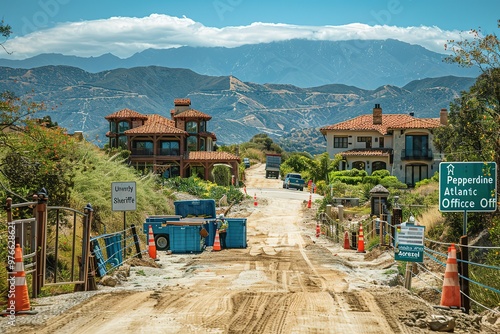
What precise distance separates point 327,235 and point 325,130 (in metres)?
42.0

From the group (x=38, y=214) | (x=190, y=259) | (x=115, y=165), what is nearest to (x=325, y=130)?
(x=115, y=165)

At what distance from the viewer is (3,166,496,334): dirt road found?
1164 centimetres

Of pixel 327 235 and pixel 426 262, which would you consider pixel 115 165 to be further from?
pixel 426 262

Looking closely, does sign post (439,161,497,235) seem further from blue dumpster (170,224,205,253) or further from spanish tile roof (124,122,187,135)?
spanish tile roof (124,122,187,135)

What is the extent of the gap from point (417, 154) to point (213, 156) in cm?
1877

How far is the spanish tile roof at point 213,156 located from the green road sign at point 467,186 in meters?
57.4

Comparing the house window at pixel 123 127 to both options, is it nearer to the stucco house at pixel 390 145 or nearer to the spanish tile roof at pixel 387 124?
the spanish tile roof at pixel 387 124

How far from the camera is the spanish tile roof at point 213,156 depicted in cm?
7229

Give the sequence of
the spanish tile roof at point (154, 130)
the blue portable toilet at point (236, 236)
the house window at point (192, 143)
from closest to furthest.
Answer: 1. the blue portable toilet at point (236, 236)
2. the spanish tile roof at point (154, 130)
3. the house window at point (192, 143)

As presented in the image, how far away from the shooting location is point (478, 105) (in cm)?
3331

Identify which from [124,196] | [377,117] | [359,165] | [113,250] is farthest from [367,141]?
[113,250]

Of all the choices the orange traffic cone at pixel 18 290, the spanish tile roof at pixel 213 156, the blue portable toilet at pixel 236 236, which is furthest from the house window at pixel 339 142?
the orange traffic cone at pixel 18 290

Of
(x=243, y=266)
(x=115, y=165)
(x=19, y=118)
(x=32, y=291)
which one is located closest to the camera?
(x=32, y=291)

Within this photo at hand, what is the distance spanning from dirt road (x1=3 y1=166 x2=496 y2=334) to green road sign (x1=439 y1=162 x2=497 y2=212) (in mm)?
1982
